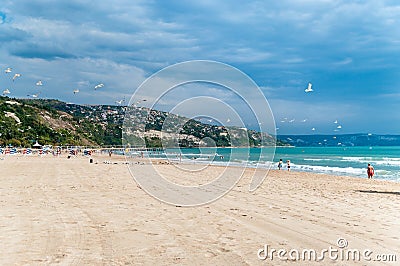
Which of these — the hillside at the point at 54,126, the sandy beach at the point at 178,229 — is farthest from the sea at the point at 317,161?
the hillside at the point at 54,126

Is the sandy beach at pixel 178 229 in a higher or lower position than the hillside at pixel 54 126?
lower

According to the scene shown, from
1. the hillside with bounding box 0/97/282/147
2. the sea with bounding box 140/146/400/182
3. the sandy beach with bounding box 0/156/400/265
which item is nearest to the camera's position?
the sandy beach with bounding box 0/156/400/265

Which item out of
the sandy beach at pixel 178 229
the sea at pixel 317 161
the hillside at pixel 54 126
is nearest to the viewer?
the sandy beach at pixel 178 229

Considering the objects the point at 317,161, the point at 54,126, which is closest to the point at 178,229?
the point at 317,161

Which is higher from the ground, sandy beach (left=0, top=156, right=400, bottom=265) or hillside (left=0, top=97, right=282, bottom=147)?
hillside (left=0, top=97, right=282, bottom=147)

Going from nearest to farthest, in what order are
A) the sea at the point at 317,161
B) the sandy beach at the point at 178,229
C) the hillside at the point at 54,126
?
the sandy beach at the point at 178,229 → the sea at the point at 317,161 → the hillside at the point at 54,126

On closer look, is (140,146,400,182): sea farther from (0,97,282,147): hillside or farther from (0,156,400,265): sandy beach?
(0,97,282,147): hillside

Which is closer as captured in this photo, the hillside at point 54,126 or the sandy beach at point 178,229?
the sandy beach at point 178,229

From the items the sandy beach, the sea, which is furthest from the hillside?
the sandy beach

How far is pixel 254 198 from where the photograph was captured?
43.1 ft

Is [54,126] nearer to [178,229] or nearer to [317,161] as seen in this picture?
[317,161]

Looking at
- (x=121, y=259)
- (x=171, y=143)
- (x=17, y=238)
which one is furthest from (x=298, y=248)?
(x=171, y=143)

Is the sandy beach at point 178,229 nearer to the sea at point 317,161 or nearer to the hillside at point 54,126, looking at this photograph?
the sea at point 317,161

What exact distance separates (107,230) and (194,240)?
1.82 m
